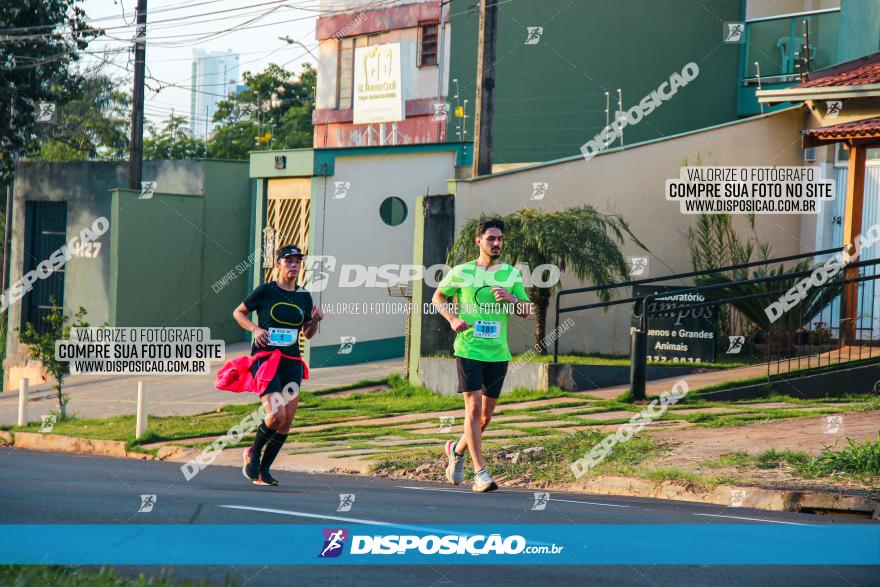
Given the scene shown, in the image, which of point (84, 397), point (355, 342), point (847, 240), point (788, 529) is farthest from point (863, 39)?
point (84, 397)

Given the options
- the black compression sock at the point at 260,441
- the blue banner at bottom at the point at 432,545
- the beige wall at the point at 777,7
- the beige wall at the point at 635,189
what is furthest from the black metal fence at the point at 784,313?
the beige wall at the point at 777,7

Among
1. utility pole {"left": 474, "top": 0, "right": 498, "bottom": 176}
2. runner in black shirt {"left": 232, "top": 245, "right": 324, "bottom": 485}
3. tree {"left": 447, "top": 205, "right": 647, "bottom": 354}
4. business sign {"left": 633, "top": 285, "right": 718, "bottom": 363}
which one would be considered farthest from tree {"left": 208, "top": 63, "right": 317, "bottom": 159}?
runner in black shirt {"left": 232, "top": 245, "right": 324, "bottom": 485}

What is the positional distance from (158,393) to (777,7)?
14.9m

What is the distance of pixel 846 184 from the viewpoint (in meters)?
19.4

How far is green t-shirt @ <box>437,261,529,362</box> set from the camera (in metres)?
10.3

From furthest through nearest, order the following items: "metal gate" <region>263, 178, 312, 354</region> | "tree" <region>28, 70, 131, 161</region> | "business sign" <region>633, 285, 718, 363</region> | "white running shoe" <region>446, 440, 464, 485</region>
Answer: "tree" <region>28, 70, 131, 161</region>
"metal gate" <region>263, 178, 312, 354</region>
"business sign" <region>633, 285, 718, 363</region>
"white running shoe" <region>446, 440, 464, 485</region>

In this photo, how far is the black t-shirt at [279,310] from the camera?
34.3 feet

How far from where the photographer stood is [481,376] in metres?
10.4

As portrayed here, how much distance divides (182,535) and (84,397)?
→ 53.1ft

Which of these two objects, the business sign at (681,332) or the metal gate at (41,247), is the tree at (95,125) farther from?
the business sign at (681,332)

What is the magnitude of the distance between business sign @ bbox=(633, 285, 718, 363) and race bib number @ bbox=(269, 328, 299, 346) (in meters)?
7.27

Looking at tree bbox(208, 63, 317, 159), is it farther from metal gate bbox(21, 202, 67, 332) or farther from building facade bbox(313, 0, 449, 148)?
metal gate bbox(21, 202, 67, 332)

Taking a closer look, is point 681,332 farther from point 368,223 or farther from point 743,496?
point 368,223

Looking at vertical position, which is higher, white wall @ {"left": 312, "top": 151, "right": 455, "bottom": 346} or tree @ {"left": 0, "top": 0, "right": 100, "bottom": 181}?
tree @ {"left": 0, "top": 0, "right": 100, "bottom": 181}
